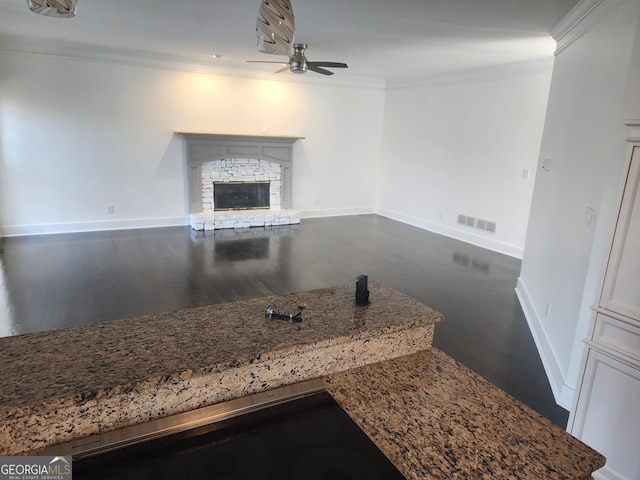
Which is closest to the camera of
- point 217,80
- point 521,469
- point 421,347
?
point 521,469

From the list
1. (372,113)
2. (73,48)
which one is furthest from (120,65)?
(372,113)

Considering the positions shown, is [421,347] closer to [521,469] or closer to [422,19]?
[521,469]

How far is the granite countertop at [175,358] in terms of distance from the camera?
905mm

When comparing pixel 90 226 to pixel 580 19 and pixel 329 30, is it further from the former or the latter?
pixel 580 19

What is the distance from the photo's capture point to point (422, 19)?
12.5 feet

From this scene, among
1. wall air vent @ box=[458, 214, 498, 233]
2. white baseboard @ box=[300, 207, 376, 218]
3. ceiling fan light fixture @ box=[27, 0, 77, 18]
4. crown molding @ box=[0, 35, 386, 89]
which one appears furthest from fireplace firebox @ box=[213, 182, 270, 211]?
ceiling fan light fixture @ box=[27, 0, 77, 18]

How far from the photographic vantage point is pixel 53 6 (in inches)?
47.3

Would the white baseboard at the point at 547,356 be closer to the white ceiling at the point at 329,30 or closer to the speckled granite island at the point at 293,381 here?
the speckled granite island at the point at 293,381

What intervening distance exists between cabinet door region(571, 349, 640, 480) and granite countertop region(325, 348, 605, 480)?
967mm

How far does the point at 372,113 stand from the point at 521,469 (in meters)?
8.10

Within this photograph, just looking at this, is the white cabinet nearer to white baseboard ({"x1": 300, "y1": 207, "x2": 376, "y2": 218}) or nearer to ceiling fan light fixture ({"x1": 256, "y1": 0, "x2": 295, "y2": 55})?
ceiling fan light fixture ({"x1": 256, "y1": 0, "x2": 295, "y2": 55})

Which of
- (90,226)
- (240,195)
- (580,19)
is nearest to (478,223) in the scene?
(580,19)

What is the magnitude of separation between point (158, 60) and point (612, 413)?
273 inches

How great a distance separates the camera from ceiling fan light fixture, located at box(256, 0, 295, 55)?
4.77 feet
